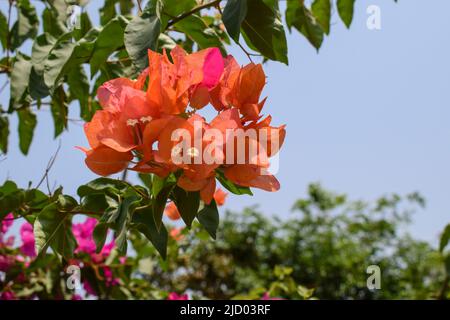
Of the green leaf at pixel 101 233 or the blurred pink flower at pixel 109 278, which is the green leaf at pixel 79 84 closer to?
the green leaf at pixel 101 233

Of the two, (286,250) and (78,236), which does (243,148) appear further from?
(286,250)

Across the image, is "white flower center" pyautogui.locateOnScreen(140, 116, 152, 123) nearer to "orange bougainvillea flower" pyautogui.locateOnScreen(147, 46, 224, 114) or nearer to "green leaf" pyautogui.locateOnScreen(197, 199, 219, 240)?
"orange bougainvillea flower" pyautogui.locateOnScreen(147, 46, 224, 114)

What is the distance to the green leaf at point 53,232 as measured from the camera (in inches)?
37.9

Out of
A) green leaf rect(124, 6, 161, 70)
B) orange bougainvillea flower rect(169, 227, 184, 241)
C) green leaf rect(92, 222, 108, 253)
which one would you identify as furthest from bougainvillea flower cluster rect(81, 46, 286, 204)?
orange bougainvillea flower rect(169, 227, 184, 241)

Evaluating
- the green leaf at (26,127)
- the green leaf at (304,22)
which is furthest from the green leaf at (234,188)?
the green leaf at (26,127)

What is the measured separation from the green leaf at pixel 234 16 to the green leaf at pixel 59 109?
2.37 ft

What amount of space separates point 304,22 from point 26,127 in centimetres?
91

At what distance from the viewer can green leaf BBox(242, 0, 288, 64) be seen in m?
0.95

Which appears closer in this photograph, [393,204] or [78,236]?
[78,236]

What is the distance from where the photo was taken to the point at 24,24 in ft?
5.25

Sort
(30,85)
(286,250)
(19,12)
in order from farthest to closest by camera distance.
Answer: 1. (286,250)
2. (19,12)
3. (30,85)
